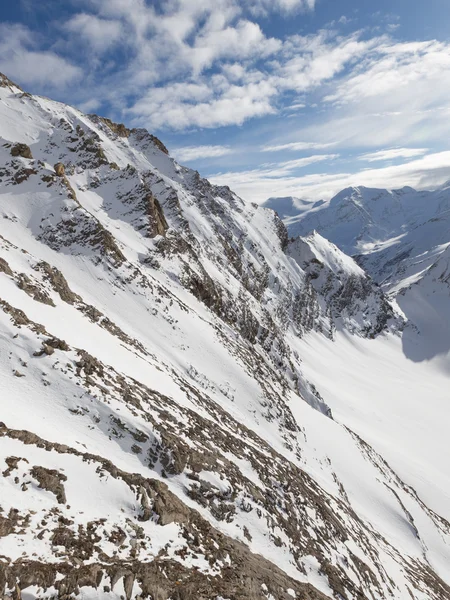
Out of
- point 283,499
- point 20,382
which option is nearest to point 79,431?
point 20,382

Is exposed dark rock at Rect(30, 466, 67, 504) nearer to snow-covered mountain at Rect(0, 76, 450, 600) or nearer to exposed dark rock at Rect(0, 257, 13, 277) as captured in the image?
snow-covered mountain at Rect(0, 76, 450, 600)

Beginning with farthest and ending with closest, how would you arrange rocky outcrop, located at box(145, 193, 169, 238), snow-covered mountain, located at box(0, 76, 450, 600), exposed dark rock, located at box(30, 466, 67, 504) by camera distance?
rocky outcrop, located at box(145, 193, 169, 238)
exposed dark rock, located at box(30, 466, 67, 504)
snow-covered mountain, located at box(0, 76, 450, 600)

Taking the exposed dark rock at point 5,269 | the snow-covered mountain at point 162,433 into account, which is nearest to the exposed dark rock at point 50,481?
the snow-covered mountain at point 162,433

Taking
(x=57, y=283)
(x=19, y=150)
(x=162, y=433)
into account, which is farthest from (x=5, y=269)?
(x=19, y=150)

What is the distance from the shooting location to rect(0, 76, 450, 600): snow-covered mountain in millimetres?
8992

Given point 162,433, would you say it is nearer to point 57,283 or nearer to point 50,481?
point 50,481

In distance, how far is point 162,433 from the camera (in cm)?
1499

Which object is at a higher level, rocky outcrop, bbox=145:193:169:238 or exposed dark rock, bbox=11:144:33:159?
rocky outcrop, bbox=145:193:169:238

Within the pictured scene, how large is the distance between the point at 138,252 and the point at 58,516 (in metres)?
44.3

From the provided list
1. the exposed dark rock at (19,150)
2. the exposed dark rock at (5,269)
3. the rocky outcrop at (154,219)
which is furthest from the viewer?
the rocky outcrop at (154,219)

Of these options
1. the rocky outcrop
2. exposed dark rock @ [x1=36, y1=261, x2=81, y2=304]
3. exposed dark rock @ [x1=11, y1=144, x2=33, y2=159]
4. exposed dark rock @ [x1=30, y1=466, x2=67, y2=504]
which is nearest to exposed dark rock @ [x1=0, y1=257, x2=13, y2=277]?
exposed dark rock @ [x1=36, y1=261, x2=81, y2=304]

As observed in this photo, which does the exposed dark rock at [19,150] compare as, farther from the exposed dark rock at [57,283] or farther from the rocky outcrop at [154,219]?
the exposed dark rock at [57,283]

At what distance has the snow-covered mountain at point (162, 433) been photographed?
8.99m

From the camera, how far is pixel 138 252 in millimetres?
49906
